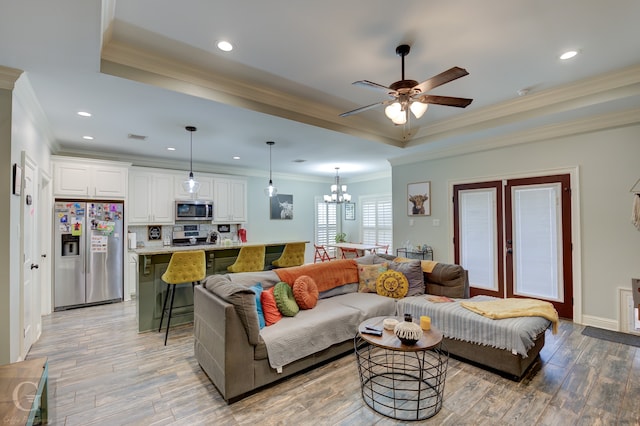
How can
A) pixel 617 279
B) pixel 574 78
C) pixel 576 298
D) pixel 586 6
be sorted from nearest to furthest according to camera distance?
pixel 586 6 < pixel 574 78 < pixel 617 279 < pixel 576 298

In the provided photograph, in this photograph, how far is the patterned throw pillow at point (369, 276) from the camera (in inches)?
156

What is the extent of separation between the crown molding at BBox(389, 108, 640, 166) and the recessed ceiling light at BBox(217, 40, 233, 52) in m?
3.97

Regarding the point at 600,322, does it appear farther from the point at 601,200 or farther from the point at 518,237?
the point at 601,200

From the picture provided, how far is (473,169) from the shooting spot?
5.09 metres

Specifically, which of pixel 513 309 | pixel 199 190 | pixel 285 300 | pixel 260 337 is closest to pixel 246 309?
pixel 260 337

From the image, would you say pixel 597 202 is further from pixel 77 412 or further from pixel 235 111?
pixel 77 412

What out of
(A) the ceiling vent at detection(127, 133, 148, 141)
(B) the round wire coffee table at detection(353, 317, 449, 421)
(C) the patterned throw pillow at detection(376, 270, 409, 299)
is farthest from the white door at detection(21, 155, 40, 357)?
(C) the patterned throw pillow at detection(376, 270, 409, 299)

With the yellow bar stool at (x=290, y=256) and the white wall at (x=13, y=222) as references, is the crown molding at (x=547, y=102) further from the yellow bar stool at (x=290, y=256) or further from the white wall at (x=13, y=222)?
the white wall at (x=13, y=222)

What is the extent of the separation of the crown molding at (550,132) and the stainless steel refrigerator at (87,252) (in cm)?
566

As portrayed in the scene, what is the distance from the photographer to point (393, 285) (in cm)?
372

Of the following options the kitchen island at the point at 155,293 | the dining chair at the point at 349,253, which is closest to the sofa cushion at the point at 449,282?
the kitchen island at the point at 155,293

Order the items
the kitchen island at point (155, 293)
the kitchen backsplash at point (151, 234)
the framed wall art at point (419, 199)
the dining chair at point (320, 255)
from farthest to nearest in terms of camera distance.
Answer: the dining chair at point (320, 255), the kitchen backsplash at point (151, 234), the framed wall art at point (419, 199), the kitchen island at point (155, 293)

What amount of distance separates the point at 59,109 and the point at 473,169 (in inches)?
227

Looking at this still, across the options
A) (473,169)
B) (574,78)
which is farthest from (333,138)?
(574,78)
